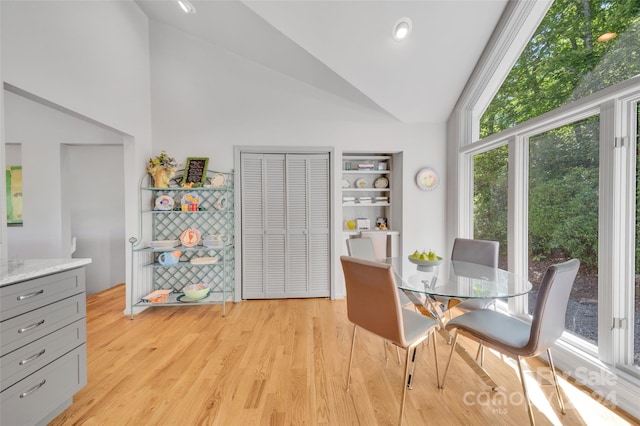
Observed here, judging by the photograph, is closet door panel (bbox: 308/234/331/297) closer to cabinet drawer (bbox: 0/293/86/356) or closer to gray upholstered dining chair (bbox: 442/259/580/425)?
gray upholstered dining chair (bbox: 442/259/580/425)

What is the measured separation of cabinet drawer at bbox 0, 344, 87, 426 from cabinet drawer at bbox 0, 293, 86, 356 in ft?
0.65

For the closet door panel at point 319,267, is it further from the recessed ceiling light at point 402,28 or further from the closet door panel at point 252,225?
the recessed ceiling light at point 402,28

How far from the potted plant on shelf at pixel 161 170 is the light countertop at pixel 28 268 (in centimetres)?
168

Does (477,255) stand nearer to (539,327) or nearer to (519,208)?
(519,208)

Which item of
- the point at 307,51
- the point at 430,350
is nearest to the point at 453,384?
the point at 430,350

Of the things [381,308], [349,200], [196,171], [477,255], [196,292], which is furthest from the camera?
[349,200]

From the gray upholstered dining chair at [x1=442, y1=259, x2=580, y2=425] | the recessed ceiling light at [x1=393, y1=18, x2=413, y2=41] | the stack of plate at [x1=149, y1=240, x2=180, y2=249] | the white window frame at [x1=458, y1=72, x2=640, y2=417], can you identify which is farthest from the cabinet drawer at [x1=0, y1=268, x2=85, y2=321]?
the white window frame at [x1=458, y1=72, x2=640, y2=417]

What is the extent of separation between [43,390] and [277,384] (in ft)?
4.35

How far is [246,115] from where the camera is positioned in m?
3.41

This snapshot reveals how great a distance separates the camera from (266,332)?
8.53 feet

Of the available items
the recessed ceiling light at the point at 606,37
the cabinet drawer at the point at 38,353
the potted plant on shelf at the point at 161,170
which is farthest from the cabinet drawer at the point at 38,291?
the recessed ceiling light at the point at 606,37

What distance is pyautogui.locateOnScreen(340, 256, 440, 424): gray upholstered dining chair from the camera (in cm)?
144

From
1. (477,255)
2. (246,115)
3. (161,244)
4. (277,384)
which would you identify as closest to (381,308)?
(277,384)

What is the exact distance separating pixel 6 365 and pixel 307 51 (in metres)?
3.22
